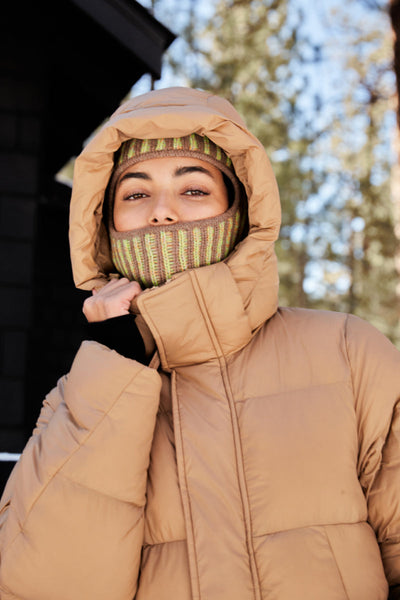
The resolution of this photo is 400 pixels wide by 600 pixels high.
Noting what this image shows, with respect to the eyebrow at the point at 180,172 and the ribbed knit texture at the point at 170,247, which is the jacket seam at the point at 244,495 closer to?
the ribbed knit texture at the point at 170,247

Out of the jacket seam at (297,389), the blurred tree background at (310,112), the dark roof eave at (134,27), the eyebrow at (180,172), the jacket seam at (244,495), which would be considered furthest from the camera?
the blurred tree background at (310,112)

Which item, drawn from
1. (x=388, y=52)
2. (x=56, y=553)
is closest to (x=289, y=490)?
(x=56, y=553)

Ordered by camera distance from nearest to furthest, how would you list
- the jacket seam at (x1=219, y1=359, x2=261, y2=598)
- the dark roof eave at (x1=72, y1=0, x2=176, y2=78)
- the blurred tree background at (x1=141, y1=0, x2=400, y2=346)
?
the jacket seam at (x1=219, y1=359, x2=261, y2=598), the dark roof eave at (x1=72, y1=0, x2=176, y2=78), the blurred tree background at (x1=141, y1=0, x2=400, y2=346)

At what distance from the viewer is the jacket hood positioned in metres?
1.88

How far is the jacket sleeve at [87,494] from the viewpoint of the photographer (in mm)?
1490

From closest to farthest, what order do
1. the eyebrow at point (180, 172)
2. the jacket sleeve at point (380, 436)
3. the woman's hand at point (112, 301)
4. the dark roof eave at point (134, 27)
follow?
1. the jacket sleeve at point (380, 436)
2. the woman's hand at point (112, 301)
3. the eyebrow at point (180, 172)
4. the dark roof eave at point (134, 27)

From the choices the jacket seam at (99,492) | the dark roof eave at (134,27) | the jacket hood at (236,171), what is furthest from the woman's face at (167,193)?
the dark roof eave at (134,27)

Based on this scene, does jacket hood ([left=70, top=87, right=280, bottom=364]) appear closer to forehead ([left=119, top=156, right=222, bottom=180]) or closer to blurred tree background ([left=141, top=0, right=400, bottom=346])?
forehead ([left=119, top=156, right=222, bottom=180])

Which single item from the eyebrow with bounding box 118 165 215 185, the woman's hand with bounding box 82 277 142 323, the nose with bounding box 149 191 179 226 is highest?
the eyebrow with bounding box 118 165 215 185

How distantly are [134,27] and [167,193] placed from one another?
7.27 feet

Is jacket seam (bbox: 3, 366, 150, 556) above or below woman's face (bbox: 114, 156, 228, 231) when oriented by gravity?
below

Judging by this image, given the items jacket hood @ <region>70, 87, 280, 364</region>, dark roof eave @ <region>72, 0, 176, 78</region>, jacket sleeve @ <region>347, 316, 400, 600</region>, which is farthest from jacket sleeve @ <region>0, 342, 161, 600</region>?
dark roof eave @ <region>72, 0, 176, 78</region>

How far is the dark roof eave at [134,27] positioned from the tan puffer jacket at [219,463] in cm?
226

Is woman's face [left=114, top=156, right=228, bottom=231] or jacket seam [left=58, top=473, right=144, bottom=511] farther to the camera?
woman's face [left=114, top=156, right=228, bottom=231]
